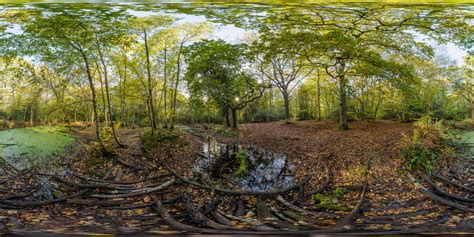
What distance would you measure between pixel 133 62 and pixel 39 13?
26.6 inches

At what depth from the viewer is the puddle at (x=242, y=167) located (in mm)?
1763

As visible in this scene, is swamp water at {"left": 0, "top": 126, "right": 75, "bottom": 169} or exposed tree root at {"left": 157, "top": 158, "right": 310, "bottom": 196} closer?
exposed tree root at {"left": 157, "top": 158, "right": 310, "bottom": 196}

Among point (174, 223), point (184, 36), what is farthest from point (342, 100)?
point (174, 223)

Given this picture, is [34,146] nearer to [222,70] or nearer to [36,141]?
[36,141]

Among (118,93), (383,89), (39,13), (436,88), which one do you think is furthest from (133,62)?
(436,88)

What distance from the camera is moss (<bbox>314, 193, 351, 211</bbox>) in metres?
1.70

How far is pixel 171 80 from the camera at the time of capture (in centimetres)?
185

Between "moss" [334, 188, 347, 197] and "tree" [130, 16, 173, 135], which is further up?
"tree" [130, 16, 173, 135]

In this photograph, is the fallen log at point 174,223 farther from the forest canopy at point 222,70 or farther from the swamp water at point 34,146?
the swamp water at point 34,146

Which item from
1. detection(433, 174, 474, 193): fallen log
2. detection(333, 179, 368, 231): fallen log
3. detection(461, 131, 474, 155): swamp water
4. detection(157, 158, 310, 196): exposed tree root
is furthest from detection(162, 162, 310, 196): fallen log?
detection(461, 131, 474, 155): swamp water

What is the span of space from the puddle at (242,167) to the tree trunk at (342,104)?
0.38 meters

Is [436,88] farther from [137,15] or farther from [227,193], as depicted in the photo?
[137,15]

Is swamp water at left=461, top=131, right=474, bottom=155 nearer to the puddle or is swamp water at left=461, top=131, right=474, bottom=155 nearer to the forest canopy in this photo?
the forest canopy

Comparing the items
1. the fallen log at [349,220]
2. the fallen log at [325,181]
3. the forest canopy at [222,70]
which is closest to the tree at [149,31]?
the forest canopy at [222,70]
